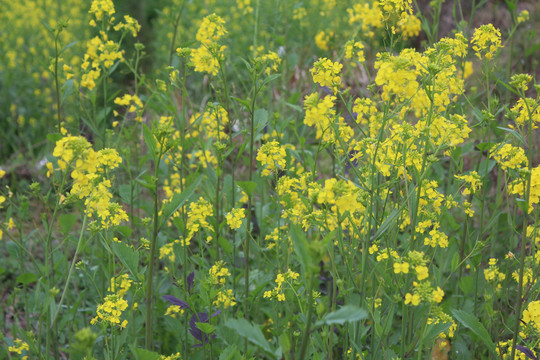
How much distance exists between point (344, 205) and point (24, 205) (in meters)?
1.50

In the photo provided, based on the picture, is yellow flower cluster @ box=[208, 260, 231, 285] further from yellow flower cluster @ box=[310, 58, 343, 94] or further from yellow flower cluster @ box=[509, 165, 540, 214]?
yellow flower cluster @ box=[509, 165, 540, 214]

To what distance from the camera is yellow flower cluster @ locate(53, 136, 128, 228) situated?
163cm

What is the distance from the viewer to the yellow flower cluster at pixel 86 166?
1629mm

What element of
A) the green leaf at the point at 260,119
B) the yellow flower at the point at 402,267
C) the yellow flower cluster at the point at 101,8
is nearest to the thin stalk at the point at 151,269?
the green leaf at the point at 260,119

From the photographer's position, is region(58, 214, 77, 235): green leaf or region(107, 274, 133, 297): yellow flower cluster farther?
region(58, 214, 77, 235): green leaf

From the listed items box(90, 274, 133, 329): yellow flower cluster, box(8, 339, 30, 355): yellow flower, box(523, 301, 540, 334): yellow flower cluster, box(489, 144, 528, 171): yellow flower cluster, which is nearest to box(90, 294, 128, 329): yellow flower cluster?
box(90, 274, 133, 329): yellow flower cluster

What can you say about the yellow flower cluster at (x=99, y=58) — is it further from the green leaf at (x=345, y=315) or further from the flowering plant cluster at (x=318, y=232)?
the green leaf at (x=345, y=315)

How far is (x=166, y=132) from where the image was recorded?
160 cm

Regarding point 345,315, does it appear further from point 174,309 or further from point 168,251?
point 168,251

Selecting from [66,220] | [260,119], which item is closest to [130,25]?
[260,119]

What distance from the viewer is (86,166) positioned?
5.43 feet

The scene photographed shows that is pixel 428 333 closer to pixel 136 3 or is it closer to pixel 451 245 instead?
pixel 451 245

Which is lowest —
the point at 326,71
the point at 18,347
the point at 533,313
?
the point at 18,347

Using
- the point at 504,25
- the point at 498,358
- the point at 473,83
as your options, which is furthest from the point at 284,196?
the point at 504,25
